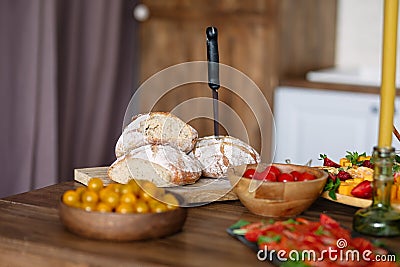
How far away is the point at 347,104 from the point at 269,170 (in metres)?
2.01

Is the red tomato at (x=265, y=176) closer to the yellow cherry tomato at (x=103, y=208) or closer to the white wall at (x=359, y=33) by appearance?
the yellow cherry tomato at (x=103, y=208)

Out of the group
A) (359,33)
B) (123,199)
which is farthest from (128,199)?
(359,33)

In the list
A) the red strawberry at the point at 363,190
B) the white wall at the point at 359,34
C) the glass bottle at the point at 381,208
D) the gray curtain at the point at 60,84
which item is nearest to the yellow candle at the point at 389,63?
the glass bottle at the point at 381,208

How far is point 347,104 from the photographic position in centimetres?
355

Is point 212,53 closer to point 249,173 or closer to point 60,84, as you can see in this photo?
point 249,173

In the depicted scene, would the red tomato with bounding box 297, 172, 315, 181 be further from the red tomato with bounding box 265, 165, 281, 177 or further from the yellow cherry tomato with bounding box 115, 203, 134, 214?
the yellow cherry tomato with bounding box 115, 203, 134, 214

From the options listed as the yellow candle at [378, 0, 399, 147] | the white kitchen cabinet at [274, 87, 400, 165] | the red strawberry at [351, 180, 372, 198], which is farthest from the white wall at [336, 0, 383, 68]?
the yellow candle at [378, 0, 399, 147]

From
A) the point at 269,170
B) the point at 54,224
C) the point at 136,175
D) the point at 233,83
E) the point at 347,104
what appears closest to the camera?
the point at 54,224

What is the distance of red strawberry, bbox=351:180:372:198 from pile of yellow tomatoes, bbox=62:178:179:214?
0.43m

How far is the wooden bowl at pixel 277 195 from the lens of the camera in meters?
1.55

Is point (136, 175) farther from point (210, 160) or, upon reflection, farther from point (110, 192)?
point (110, 192)

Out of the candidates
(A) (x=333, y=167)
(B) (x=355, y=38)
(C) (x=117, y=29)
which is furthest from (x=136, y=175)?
(B) (x=355, y=38)

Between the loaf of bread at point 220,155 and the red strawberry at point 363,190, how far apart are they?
37 centimetres

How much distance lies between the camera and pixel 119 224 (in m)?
1.39
